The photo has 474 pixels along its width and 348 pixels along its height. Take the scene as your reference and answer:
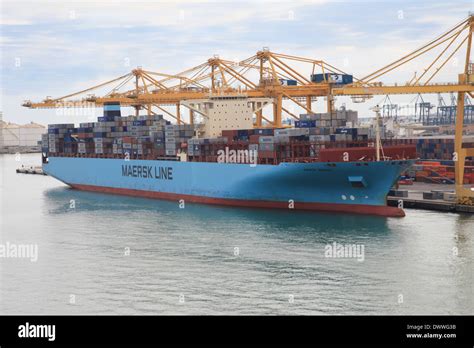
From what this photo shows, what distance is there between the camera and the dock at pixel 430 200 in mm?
41438

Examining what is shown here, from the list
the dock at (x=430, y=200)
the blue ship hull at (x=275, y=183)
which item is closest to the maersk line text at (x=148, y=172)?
the blue ship hull at (x=275, y=183)

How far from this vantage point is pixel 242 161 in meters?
46.3

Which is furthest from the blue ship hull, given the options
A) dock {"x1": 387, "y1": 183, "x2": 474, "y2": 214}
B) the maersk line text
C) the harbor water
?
dock {"x1": 387, "y1": 183, "x2": 474, "y2": 214}

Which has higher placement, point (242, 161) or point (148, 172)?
point (242, 161)

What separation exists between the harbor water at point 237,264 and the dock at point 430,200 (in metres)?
1.10

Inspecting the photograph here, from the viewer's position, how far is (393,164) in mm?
Result: 40594

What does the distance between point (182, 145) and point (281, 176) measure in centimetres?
1220

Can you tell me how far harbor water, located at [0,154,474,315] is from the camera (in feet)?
78.5

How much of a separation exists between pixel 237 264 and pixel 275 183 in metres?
15.3

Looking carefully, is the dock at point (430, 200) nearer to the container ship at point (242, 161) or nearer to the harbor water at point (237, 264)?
the harbor water at point (237, 264)

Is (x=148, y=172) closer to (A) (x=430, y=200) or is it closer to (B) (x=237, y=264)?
(A) (x=430, y=200)

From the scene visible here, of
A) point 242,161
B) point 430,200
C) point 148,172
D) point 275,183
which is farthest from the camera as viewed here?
point 148,172

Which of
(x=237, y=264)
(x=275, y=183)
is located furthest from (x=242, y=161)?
(x=237, y=264)

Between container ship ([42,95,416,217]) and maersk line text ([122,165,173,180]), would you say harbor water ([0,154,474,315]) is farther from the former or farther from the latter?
maersk line text ([122,165,173,180])
